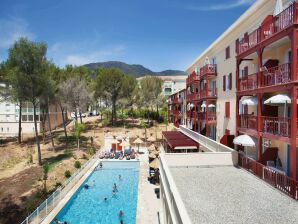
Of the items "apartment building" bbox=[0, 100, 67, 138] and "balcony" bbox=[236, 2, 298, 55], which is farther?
"apartment building" bbox=[0, 100, 67, 138]

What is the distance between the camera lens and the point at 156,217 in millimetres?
18266

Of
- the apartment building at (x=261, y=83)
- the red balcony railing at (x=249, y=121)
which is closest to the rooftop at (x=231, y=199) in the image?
the apartment building at (x=261, y=83)

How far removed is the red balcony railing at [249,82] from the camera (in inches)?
650

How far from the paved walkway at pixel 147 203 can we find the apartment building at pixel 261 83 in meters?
7.97

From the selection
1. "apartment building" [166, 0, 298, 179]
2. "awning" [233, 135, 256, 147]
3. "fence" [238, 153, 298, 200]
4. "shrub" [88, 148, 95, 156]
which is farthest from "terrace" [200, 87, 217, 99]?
"shrub" [88, 148, 95, 156]

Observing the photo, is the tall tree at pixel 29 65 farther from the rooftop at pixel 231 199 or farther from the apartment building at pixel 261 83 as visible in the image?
the rooftop at pixel 231 199

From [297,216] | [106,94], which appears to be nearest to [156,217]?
[297,216]

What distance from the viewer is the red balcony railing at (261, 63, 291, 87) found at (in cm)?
1281

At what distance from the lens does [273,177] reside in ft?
42.2

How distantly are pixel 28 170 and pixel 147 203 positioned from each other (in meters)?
16.1

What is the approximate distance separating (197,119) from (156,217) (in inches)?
707

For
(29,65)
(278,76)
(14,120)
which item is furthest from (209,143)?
(14,120)

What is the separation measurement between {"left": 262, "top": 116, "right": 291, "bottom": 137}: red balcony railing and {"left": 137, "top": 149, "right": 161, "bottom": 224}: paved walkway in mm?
9652

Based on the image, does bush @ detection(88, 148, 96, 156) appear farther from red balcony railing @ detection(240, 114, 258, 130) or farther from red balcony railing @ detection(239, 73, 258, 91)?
red balcony railing @ detection(239, 73, 258, 91)
